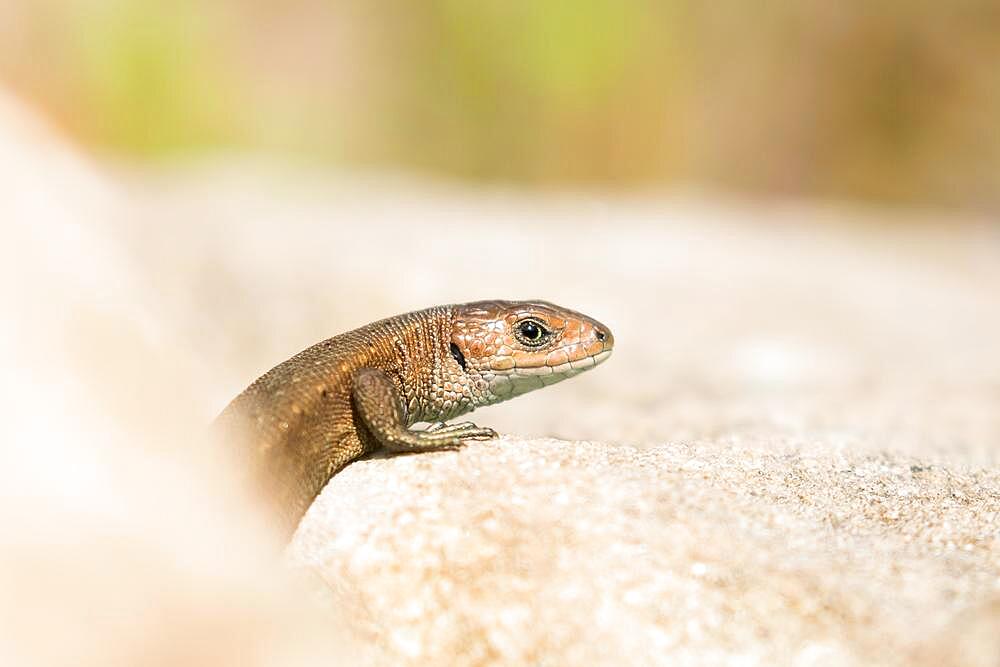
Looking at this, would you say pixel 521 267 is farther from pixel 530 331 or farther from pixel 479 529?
pixel 479 529

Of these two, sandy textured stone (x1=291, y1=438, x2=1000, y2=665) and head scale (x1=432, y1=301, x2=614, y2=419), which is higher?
head scale (x1=432, y1=301, x2=614, y2=419)

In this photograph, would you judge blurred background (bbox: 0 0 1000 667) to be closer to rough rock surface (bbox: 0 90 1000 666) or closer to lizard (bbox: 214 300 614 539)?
rough rock surface (bbox: 0 90 1000 666)

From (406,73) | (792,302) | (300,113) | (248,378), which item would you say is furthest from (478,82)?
(248,378)

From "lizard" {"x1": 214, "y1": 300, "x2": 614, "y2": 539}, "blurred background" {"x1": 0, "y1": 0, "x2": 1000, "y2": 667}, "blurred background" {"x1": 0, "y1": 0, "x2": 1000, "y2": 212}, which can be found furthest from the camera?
"blurred background" {"x1": 0, "y1": 0, "x2": 1000, "y2": 212}

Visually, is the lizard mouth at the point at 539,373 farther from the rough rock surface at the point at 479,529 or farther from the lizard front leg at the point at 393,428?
the lizard front leg at the point at 393,428

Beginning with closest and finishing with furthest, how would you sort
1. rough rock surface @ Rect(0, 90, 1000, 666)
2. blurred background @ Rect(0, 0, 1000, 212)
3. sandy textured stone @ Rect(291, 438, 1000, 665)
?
rough rock surface @ Rect(0, 90, 1000, 666)
sandy textured stone @ Rect(291, 438, 1000, 665)
blurred background @ Rect(0, 0, 1000, 212)

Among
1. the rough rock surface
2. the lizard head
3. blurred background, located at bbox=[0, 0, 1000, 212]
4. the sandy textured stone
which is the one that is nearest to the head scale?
the lizard head

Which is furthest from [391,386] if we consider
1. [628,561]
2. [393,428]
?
[628,561]
